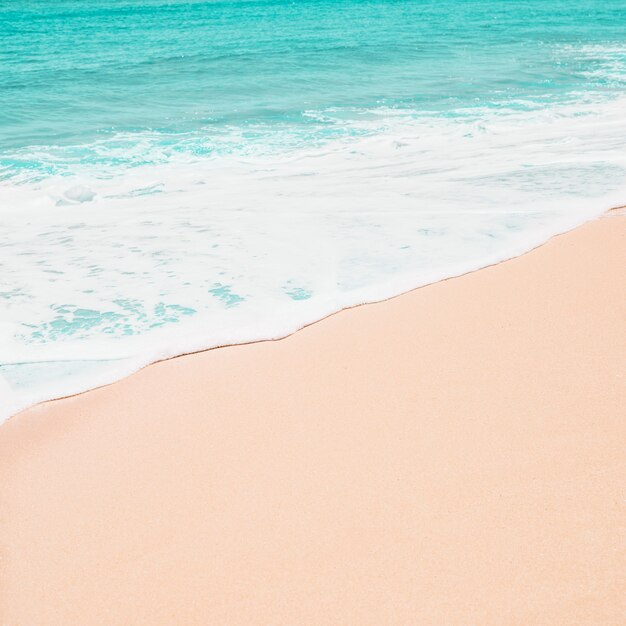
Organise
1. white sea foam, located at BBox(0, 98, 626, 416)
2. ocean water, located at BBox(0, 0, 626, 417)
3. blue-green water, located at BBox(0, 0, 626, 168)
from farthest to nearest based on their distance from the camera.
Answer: blue-green water, located at BBox(0, 0, 626, 168) < ocean water, located at BBox(0, 0, 626, 417) < white sea foam, located at BBox(0, 98, 626, 416)

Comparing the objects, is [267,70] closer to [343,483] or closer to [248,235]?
[248,235]

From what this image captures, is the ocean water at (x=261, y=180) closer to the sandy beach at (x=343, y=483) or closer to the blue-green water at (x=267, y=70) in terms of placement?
the blue-green water at (x=267, y=70)

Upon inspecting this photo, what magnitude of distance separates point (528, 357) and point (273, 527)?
4.81 ft

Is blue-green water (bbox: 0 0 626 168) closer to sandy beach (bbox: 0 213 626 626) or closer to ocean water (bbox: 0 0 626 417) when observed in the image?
ocean water (bbox: 0 0 626 417)

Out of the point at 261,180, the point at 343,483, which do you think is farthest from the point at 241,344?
the point at 261,180

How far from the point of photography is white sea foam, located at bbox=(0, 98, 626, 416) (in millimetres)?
3457

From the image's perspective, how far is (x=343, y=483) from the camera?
2.36 m

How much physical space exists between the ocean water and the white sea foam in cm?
2

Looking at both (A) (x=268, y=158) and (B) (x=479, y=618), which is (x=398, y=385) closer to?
(B) (x=479, y=618)

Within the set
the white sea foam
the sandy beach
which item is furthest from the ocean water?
the sandy beach

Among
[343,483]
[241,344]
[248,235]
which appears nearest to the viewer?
[343,483]

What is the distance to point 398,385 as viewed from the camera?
2867 mm

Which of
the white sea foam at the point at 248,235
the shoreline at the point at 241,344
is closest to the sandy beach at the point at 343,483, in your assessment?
the shoreline at the point at 241,344

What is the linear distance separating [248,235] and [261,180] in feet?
6.96
